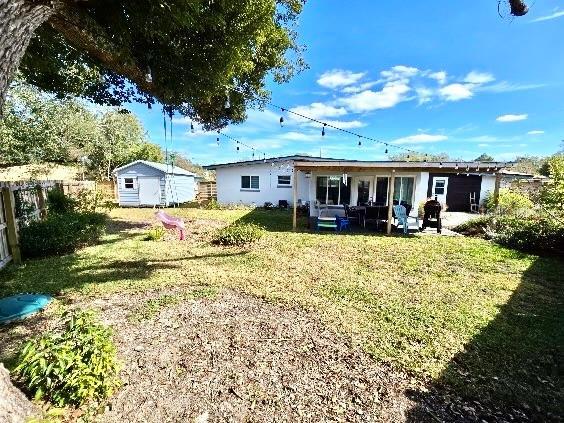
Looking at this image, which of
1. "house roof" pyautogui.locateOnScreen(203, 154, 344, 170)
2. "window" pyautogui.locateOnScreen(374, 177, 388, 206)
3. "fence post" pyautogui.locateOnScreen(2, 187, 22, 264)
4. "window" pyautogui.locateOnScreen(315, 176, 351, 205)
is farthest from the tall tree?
"house roof" pyautogui.locateOnScreen(203, 154, 344, 170)

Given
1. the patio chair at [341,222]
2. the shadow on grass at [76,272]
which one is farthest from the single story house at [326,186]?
the shadow on grass at [76,272]

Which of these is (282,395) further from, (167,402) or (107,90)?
(107,90)

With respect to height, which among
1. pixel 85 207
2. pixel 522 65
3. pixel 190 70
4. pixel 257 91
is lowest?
pixel 85 207

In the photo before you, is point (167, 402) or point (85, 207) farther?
point (85, 207)

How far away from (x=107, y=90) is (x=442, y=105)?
30983 millimetres

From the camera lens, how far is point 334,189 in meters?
15.5

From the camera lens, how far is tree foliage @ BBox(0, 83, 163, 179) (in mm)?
21484

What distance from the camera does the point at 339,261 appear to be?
7.68 m

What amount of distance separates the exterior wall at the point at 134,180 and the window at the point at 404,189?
15.2 meters

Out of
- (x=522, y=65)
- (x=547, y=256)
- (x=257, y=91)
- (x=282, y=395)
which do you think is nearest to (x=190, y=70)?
(x=257, y=91)

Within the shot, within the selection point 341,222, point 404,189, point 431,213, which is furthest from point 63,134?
point 431,213

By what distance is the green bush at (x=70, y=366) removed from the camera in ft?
7.93

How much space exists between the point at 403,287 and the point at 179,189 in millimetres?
19838

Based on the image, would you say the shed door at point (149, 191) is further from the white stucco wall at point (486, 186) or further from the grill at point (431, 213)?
the white stucco wall at point (486, 186)
